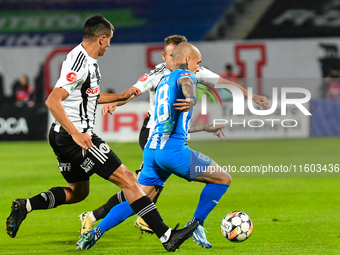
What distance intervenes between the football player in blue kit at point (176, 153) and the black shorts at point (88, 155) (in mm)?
387

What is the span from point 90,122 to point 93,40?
2.44 feet

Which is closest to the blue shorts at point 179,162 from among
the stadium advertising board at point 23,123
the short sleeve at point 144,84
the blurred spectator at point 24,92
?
the short sleeve at point 144,84

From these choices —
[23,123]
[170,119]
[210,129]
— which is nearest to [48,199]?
[170,119]

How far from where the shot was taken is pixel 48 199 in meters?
5.57

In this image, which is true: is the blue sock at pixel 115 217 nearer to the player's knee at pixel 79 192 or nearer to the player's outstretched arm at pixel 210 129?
the player's knee at pixel 79 192

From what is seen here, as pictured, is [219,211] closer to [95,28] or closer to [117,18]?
[95,28]

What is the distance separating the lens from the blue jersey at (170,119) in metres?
4.98

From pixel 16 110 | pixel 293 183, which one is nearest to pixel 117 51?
pixel 16 110

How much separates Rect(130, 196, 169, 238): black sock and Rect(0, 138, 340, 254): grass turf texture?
0.30m

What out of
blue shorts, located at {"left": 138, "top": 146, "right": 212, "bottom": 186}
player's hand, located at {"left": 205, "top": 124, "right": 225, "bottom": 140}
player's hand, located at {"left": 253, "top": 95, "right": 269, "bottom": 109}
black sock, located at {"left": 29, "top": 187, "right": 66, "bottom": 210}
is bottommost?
black sock, located at {"left": 29, "top": 187, "right": 66, "bottom": 210}

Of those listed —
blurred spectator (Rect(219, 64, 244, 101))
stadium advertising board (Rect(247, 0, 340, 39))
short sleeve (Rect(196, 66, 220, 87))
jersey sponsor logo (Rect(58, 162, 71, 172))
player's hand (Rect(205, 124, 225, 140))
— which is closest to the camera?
jersey sponsor logo (Rect(58, 162, 71, 172))

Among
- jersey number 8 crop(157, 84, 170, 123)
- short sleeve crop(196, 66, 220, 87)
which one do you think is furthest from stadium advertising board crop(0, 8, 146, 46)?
jersey number 8 crop(157, 84, 170, 123)

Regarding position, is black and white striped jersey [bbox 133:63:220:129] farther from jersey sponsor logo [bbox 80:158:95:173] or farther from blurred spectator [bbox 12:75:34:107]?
blurred spectator [bbox 12:75:34:107]

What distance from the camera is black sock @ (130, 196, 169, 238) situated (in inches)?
189
